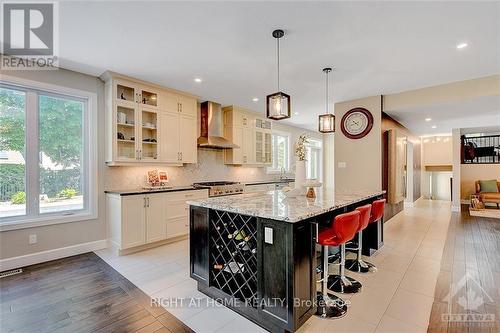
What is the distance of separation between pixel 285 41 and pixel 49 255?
408 cm

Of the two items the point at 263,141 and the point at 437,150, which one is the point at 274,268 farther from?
the point at 437,150

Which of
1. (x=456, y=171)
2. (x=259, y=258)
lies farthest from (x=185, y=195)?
(x=456, y=171)

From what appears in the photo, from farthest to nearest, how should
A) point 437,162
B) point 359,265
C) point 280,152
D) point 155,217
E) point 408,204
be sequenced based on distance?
point 437,162
point 280,152
point 408,204
point 155,217
point 359,265

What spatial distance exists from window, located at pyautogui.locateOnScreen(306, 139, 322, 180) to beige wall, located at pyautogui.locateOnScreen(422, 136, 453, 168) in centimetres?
418

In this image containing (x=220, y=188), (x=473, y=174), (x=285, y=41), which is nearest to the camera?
(x=285, y=41)

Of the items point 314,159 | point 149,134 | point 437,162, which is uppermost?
point 149,134

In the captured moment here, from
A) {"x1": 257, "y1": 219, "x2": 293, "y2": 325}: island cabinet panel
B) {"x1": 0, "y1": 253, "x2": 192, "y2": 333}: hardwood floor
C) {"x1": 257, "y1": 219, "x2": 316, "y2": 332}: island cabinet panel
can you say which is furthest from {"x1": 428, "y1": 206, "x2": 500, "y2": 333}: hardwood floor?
{"x1": 0, "y1": 253, "x2": 192, "y2": 333}: hardwood floor

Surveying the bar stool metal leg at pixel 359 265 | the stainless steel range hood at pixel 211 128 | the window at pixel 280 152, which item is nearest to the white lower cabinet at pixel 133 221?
the stainless steel range hood at pixel 211 128

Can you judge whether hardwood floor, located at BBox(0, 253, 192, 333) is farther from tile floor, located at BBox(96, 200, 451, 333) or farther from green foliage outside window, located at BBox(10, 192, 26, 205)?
green foliage outside window, located at BBox(10, 192, 26, 205)

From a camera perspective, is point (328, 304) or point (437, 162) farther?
point (437, 162)

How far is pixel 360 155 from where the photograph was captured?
16.4 ft

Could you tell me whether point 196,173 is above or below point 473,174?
above

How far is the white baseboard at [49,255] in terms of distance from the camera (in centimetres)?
303

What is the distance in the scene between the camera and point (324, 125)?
3.71 meters
